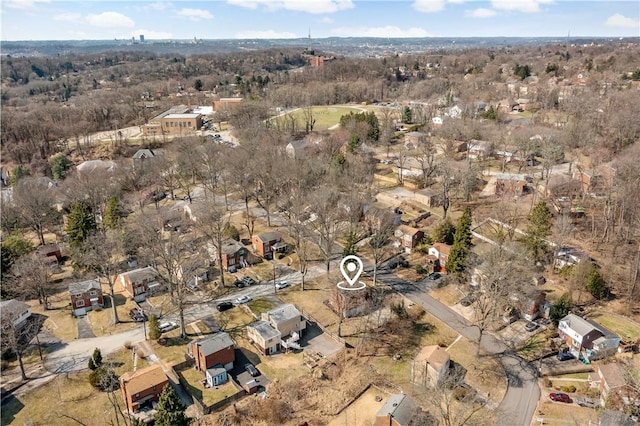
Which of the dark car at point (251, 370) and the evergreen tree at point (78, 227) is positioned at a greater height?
the evergreen tree at point (78, 227)

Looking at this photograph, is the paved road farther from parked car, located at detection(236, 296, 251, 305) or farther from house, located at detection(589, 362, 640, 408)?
parked car, located at detection(236, 296, 251, 305)

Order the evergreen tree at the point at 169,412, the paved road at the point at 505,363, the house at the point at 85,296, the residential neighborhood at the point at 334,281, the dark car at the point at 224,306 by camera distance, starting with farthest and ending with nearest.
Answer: the dark car at the point at 224,306 < the house at the point at 85,296 < the residential neighborhood at the point at 334,281 < the paved road at the point at 505,363 < the evergreen tree at the point at 169,412

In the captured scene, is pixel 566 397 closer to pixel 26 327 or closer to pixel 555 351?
pixel 555 351

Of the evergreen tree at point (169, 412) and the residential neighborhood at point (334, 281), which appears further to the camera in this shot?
the residential neighborhood at point (334, 281)

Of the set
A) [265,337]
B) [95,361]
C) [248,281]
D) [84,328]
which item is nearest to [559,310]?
[265,337]

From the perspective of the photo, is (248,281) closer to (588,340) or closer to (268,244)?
(268,244)

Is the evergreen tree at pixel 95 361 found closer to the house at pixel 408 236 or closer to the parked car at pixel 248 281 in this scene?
the parked car at pixel 248 281

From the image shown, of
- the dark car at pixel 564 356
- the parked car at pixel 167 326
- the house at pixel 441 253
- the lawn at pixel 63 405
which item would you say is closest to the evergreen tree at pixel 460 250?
the house at pixel 441 253
